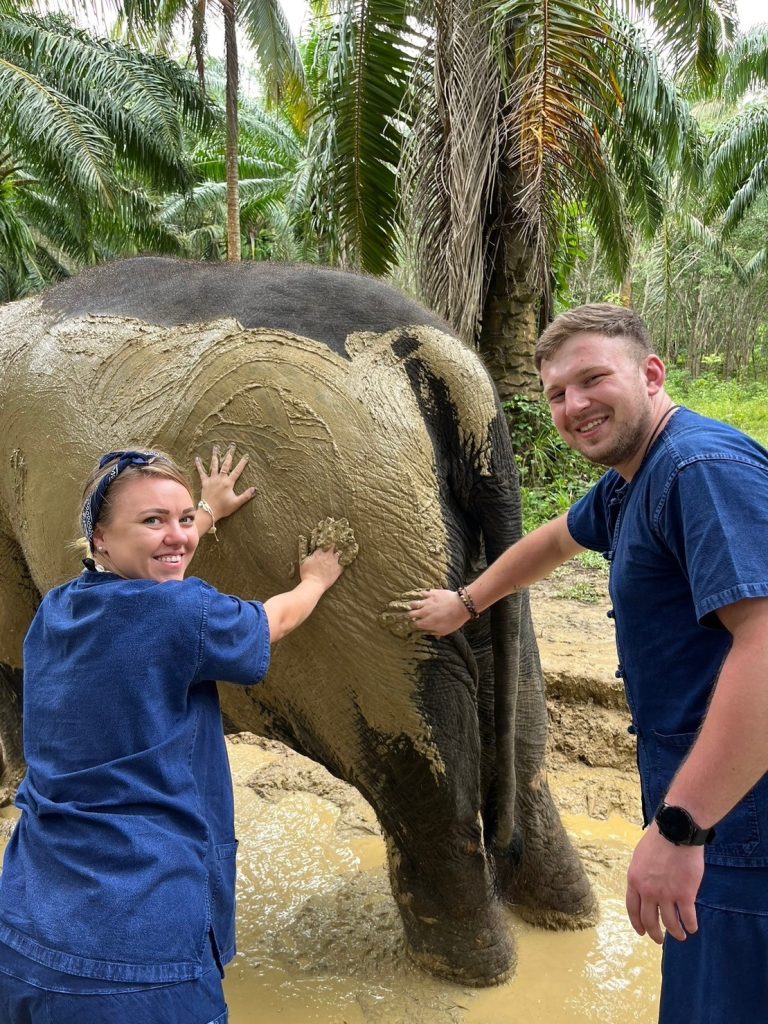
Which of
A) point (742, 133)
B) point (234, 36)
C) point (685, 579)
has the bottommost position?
point (685, 579)

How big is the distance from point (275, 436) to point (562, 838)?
174 centimetres

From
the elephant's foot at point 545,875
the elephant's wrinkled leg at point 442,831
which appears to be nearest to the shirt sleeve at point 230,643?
the elephant's wrinkled leg at point 442,831

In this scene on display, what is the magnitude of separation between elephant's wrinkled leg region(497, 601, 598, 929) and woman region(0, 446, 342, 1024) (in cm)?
123

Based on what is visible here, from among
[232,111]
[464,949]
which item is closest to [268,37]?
[232,111]

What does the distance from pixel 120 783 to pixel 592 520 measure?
48.9 inches

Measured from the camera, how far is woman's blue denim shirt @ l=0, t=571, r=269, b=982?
1465 mm

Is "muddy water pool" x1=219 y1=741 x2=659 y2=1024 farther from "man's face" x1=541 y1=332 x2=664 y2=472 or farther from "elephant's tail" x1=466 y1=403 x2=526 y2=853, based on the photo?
"man's face" x1=541 y1=332 x2=664 y2=472

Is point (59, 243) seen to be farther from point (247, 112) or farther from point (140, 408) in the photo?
point (140, 408)

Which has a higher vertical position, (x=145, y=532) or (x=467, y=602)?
(x=145, y=532)

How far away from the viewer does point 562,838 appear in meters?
2.78

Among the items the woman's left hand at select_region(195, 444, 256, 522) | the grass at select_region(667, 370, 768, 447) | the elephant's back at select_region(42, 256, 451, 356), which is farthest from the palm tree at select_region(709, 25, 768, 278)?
the woman's left hand at select_region(195, 444, 256, 522)

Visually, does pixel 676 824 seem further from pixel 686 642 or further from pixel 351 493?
pixel 351 493

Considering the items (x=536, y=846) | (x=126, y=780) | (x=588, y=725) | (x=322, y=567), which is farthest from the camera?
(x=588, y=725)

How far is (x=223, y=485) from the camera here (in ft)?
6.74
